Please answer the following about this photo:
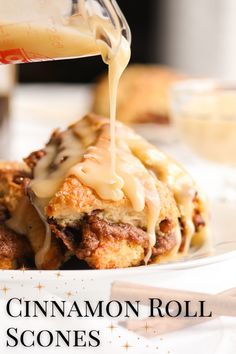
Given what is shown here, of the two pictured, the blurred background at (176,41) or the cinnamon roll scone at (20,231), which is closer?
the cinnamon roll scone at (20,231)

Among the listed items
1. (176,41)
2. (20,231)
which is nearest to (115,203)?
(20,231)

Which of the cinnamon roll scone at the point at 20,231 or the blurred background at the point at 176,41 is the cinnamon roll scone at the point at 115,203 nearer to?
the cinnamon roll scone at the point at 20,231

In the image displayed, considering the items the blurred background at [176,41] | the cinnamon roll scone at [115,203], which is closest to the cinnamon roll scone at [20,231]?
the cinnamon roll scone at [115,203]

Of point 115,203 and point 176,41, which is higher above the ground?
point 176,41

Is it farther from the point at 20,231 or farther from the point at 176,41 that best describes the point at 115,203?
the point at 176,41

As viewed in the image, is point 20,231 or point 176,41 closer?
point 20,231

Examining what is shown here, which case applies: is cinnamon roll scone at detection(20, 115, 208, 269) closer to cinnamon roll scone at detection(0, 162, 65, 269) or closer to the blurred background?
cinnamon roll scone at detection(0, 162, 65, 269)

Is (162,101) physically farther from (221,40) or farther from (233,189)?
(221,40)
